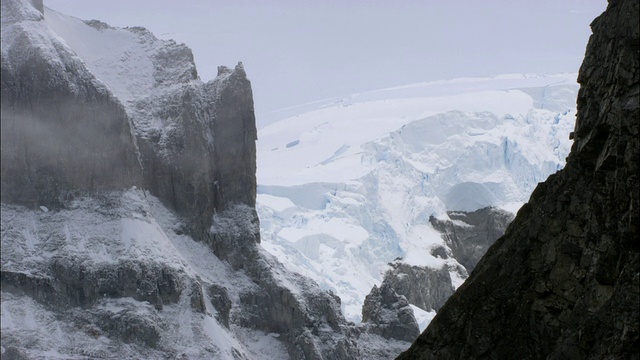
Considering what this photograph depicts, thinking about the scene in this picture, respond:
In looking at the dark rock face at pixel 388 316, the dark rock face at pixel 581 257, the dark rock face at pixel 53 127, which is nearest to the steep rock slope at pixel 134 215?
the dark rock face at pixel 53 127

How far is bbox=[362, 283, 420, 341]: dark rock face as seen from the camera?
180375 mm

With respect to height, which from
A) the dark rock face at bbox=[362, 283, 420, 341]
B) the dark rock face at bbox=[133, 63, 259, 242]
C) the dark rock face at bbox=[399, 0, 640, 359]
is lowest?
the dark rock face at bbox=[362, 283, 420, 341]

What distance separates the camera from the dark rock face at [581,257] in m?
24.9

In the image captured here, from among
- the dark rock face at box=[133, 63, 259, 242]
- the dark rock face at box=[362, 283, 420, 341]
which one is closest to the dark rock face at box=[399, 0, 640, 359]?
the dark rock face at box=[133, 63, 259, 242]

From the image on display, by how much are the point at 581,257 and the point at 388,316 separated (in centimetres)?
15574

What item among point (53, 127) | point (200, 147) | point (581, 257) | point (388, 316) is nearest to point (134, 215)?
point (53, 127)

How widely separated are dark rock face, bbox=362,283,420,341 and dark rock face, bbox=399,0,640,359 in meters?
150

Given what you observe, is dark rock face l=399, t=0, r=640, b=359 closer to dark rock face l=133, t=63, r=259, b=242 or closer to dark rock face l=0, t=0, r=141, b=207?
dark rock face l=0, t=0, r=141, b=207

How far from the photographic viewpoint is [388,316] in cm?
18125

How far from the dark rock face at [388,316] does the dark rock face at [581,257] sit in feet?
493

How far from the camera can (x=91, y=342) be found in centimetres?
13475

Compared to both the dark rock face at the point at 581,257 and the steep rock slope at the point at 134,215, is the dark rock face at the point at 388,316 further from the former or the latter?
the dark rock face at the point at 581,257

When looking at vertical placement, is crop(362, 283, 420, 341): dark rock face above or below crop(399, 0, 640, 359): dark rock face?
below

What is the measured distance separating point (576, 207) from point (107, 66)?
517ft
